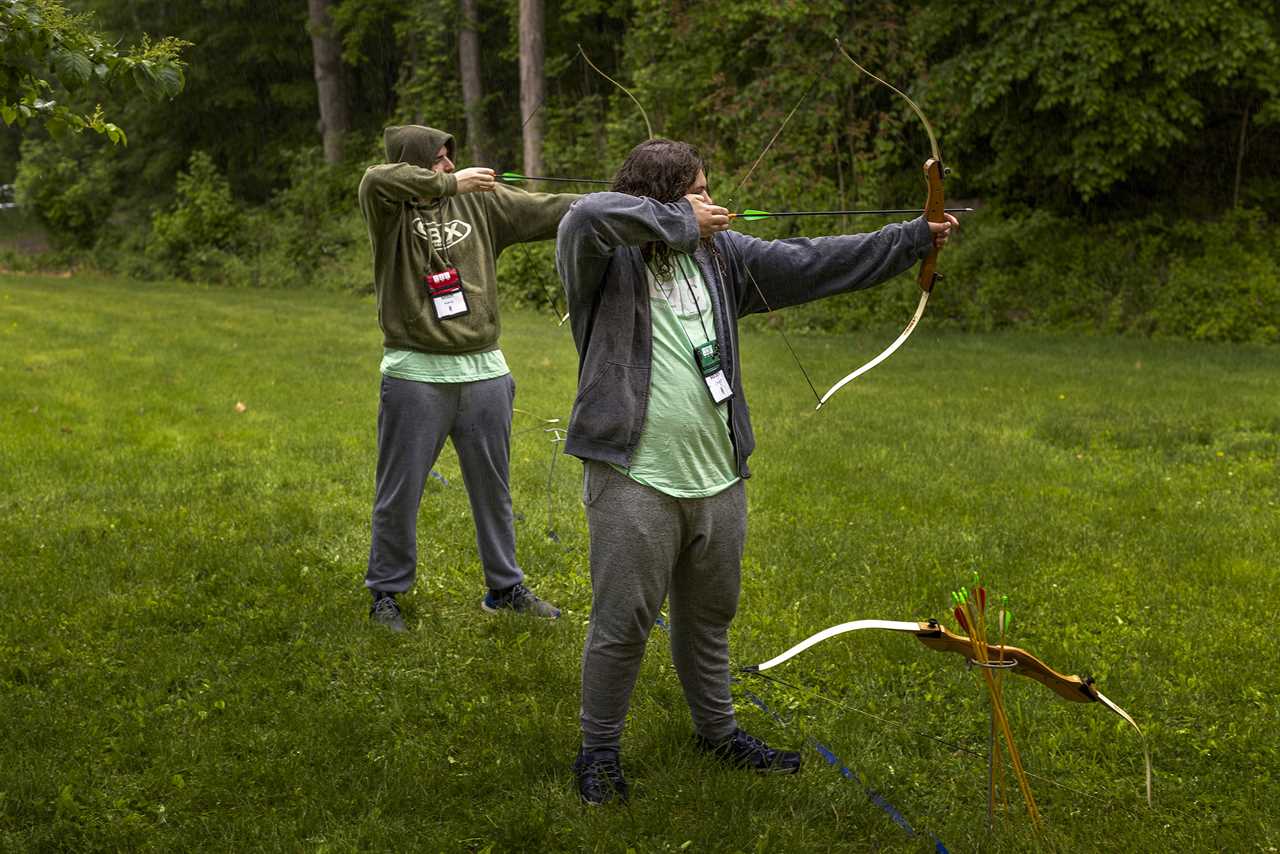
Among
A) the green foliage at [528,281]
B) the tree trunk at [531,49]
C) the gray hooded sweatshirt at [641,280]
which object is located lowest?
the green foliage at [528,281]

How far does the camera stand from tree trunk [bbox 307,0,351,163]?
84.9 feet

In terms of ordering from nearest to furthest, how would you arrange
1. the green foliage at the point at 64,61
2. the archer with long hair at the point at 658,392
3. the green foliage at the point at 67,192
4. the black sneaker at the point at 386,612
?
the archer with long hair at the point at 658,392
the green foliage at the point at 64,61
the black sneaker at the point at 386,612
the green foliage at the point at 67,192

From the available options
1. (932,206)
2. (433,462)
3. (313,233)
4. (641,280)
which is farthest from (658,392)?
(313,233)

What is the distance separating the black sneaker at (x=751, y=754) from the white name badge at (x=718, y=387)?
1101 millimetres

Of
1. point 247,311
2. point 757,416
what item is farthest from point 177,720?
point 247,311

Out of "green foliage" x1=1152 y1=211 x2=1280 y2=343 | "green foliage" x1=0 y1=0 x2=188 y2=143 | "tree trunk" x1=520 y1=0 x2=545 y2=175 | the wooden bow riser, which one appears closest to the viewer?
the wooden bow riser

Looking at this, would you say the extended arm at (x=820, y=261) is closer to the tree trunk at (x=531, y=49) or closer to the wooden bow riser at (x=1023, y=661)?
the wooden bow riser at (x=1023, y=661)

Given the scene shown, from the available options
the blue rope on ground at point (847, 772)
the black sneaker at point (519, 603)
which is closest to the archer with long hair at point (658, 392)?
the blue rope on ground at point (847, 772)

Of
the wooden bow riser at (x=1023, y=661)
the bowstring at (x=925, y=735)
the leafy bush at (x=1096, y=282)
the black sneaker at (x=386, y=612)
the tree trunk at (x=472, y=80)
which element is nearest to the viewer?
the wooden bow riser at (x=1023, y=661)

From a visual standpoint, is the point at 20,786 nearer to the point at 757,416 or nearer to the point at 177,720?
the point at 177,720

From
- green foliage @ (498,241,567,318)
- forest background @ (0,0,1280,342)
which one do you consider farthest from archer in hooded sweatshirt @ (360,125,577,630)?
green foliage @ (498,241,567,318)

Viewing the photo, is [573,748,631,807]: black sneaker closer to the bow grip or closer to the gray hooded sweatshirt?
the gray hooded sweatshirt

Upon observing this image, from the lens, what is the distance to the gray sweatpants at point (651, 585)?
3.34 metres

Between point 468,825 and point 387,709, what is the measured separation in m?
0.82
